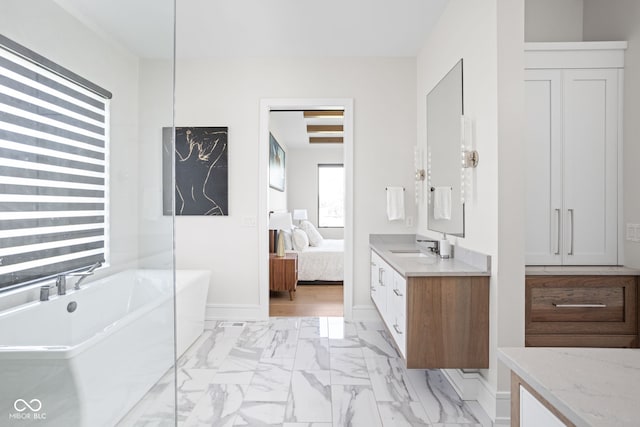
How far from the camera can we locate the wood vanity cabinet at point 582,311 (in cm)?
200

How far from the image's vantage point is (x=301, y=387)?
2.40m

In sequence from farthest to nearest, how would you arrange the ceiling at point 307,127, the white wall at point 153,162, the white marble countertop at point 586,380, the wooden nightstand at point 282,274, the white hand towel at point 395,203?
the ceiling at point 307,127 < the wooden nightstand at point 282,274 < the white hand towel at point 395,203 < the white wall at point 153,162 < the white marble countertop at point 586,380

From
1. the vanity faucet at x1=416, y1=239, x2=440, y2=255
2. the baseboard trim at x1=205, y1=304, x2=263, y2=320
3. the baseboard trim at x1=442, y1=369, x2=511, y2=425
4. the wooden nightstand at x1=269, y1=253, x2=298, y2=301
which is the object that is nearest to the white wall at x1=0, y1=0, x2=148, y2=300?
the baseboard trim at x1=442, y1=369, x2=511, y2=425

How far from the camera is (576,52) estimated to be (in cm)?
217

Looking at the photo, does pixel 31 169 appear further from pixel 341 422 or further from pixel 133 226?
pixel 341 422

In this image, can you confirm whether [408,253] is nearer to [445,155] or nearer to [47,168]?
[445,155]

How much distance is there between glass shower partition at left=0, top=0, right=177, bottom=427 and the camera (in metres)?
0.88

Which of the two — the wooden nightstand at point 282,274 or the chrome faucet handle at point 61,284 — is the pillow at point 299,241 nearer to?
the wooden nightstand at point 282,274

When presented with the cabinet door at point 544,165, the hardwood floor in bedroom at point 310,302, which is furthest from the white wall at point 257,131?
the cabinet door at point 544,165

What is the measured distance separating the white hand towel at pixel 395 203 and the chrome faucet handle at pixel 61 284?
2965 millimetres

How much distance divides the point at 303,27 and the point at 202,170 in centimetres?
169

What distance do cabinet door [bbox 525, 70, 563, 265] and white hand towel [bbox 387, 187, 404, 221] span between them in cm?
151

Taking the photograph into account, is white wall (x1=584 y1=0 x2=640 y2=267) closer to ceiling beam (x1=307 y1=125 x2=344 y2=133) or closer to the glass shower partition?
the glass shower partition

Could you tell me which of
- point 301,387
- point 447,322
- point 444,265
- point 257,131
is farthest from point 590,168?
point 257,131
